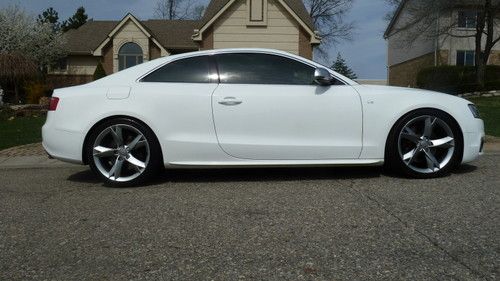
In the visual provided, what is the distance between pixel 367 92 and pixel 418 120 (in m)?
0.63

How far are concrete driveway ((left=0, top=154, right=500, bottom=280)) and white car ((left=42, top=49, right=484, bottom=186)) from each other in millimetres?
268

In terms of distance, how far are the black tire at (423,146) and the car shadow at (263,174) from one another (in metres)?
0.23

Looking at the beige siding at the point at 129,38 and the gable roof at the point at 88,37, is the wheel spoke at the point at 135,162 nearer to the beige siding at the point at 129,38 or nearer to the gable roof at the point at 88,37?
the beige siding at the point at 129,38

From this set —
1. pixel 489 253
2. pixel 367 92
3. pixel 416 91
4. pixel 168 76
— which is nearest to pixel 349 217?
pixel 489 253

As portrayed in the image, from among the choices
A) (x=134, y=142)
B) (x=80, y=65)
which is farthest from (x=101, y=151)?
(x=80, y=65)

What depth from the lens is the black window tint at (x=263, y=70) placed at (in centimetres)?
541

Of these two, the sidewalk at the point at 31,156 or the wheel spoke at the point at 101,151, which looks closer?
the wheel spoke at the point at 101,151

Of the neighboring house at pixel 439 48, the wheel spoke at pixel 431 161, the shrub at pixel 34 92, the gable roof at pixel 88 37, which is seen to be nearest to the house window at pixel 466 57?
the neighboring house at pixel 439 48

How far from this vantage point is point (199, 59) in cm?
551

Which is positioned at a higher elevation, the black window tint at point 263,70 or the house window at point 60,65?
the house window at point 60,65

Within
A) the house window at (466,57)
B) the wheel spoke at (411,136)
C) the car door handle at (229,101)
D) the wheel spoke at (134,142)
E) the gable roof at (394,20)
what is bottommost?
the wheel spoke at (134,142)

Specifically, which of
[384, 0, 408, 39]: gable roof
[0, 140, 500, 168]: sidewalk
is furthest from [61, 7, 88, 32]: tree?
[0, 140, 500, 168]: sidewalk

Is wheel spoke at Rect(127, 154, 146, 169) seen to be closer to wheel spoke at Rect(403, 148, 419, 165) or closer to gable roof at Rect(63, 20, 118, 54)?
wheel spoke at Rect(403, 148, 419, 165)

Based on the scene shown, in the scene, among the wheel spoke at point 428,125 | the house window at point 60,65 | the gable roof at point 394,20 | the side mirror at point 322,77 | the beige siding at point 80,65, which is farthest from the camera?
the gable roof at point 394,20
